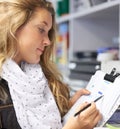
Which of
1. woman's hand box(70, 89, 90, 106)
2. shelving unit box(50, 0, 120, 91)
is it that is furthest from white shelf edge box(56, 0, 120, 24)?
woman's hand box(70, 89, 90, 106)

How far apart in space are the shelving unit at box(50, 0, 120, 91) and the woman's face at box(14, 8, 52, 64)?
0.66 meters

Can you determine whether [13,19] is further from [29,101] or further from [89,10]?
[89,10]

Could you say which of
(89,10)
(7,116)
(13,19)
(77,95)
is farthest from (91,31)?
(7,116)

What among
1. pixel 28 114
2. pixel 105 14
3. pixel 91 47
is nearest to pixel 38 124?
pixel 28 114

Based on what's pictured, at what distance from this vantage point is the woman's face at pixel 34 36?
110cm

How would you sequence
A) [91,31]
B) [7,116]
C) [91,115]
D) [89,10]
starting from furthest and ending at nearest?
[91,31]
[89,10]
[7,116]
[91,115]

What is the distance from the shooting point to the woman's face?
110 centimetres

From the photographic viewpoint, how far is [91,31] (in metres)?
1.96

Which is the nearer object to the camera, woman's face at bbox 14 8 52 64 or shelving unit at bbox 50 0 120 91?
woman's face at bbox 14 8 52 64

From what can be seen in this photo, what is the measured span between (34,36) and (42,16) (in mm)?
88

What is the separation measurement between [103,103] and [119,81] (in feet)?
0.30

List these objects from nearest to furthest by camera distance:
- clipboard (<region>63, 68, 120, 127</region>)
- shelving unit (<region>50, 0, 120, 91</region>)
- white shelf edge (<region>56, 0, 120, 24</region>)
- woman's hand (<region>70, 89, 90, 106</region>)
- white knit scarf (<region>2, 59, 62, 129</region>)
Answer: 1. clipboard (<region>63, 68, 120, 127</region>)
2. white knit scarf (<region>2, 59, 62, 129</region>)
3. woman's hand (<region>70, 89, 90, 106</region>)
4. white shelf edge (<region>56, 0, 120, 24</region>)
5. shelving unit (<region>50, 0, 120, 91</region>)

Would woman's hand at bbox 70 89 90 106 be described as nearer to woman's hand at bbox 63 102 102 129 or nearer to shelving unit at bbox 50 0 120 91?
woman's hand at bbox 63 102 102 129

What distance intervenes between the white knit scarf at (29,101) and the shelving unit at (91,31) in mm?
777
